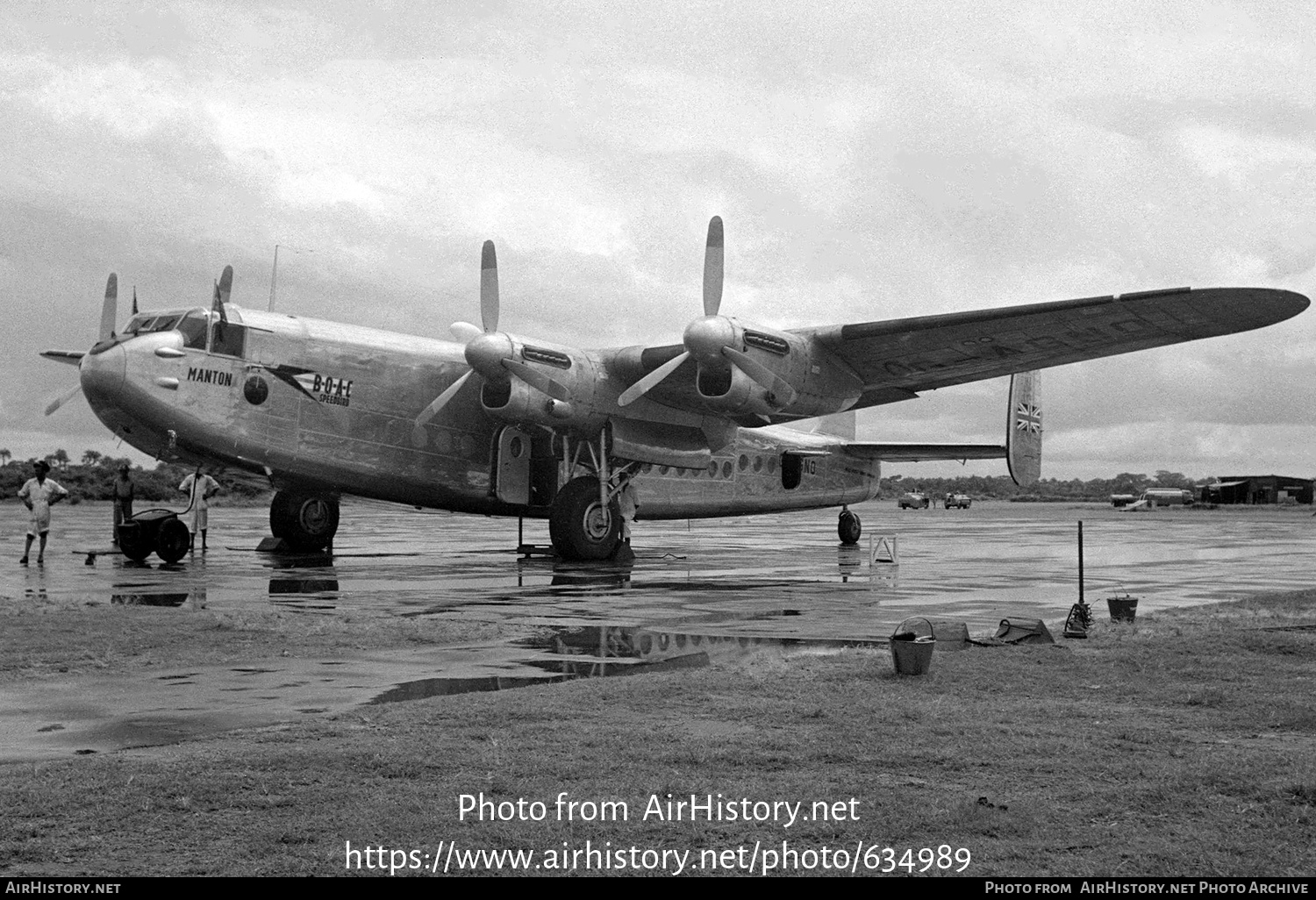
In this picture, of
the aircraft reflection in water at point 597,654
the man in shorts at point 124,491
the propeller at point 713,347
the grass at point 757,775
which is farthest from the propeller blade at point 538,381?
the grass at point 757,775

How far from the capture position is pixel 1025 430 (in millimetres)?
31547

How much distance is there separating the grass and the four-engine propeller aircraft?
11861 millimetres

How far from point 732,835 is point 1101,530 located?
42934mm

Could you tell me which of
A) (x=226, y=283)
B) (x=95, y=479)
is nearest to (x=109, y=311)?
(x=226, y=283)

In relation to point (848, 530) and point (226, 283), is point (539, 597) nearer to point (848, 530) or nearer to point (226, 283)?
point (226, 283)

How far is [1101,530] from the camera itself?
44.4 meters

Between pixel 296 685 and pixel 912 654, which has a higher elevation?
pixel 912 654

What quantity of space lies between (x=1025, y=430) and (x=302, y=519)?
18.5 metres

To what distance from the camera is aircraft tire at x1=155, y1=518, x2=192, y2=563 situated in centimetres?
2072

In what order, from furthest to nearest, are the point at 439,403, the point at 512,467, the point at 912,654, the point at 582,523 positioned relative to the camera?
1. the point at 512,467
2. the point at 582,523
3. the point at 439,403
4. the point at 912,654

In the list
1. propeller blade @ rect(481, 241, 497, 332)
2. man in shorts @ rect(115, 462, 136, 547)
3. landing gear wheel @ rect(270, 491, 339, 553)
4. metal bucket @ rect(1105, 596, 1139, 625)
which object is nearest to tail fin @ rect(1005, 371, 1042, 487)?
propeller blade @ rect(481, 241, 497, 332)

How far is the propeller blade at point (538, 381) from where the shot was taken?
22109 millimetres
